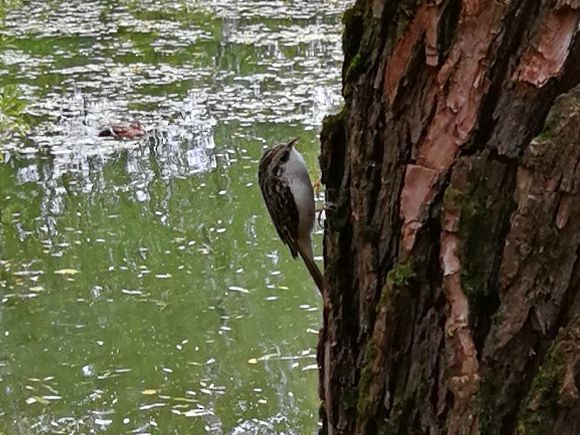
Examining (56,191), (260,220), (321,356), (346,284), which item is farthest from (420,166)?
(56,191)

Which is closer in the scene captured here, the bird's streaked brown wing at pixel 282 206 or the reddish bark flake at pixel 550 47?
the reddish bark flake at pixel 550 47

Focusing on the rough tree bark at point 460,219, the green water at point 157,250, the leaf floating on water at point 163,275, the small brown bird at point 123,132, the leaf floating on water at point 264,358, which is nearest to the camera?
the rough tree bark at point 460,219

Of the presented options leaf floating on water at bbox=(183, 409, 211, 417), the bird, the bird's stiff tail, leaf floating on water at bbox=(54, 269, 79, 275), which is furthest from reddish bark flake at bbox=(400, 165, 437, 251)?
leaf floating on water at bbox=(54, 269, 79, 275)

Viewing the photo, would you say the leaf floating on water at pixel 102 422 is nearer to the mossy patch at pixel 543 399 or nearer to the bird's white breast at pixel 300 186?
the bird's white breast at pixel 300 186

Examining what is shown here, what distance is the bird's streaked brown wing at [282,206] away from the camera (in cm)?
315

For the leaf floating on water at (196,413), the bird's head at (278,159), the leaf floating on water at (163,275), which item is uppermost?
the bird's head at (278,159)

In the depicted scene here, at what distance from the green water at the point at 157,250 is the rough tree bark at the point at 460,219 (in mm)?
2952

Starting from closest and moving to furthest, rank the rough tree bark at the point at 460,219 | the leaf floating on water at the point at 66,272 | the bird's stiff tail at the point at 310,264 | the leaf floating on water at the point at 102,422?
the rough tree bark at the point at 460,219
the bird's stiff tail at the point at 310,264
the leaf floating on water at the point at 102,422
the leaf floating on water at the point at 66,272

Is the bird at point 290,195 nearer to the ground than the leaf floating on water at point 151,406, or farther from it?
farther from it

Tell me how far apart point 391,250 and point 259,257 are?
4.45m

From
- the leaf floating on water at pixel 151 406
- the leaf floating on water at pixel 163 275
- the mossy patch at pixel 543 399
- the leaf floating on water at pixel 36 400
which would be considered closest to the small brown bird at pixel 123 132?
the leaf floating on water at pixel 163 275

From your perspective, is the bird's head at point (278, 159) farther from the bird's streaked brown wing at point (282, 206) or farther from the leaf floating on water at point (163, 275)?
the leaf floating on water at point (163, 275)

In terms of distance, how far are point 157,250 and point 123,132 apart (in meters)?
2.56

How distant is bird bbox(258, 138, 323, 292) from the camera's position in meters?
3.14
